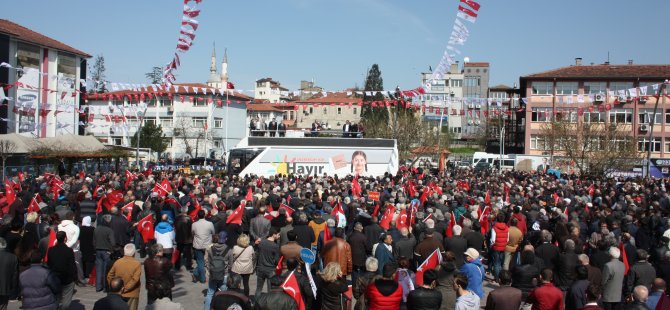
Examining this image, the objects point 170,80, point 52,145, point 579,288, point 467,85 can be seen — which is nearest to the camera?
point 579,288

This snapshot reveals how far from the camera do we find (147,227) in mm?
12820

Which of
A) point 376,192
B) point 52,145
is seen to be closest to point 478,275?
point 376,192

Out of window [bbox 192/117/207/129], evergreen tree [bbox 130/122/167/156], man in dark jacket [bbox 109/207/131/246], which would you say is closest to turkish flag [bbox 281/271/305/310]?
man in dark jacket [bbox 109/207/131/246]

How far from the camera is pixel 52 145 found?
31.4 metres

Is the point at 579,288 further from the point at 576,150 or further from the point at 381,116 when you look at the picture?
the point at 381,116

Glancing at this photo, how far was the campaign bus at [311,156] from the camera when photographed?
103 ft

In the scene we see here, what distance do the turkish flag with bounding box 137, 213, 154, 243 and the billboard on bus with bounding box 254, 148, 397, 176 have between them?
18779 millimetres

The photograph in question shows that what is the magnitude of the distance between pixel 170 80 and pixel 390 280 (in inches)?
751

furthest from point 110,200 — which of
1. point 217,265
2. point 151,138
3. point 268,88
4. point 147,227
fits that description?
point 268,88

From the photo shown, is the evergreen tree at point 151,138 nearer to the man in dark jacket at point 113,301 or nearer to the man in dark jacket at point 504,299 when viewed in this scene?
the man in dark jacket at point 113,301

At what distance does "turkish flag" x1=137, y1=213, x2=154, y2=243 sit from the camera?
502 inches

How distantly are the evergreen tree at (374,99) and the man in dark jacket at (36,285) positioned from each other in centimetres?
5337

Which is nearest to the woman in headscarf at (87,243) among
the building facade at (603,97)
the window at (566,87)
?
the building facade at (603,97)

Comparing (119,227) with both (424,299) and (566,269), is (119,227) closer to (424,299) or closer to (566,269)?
(424,299)
